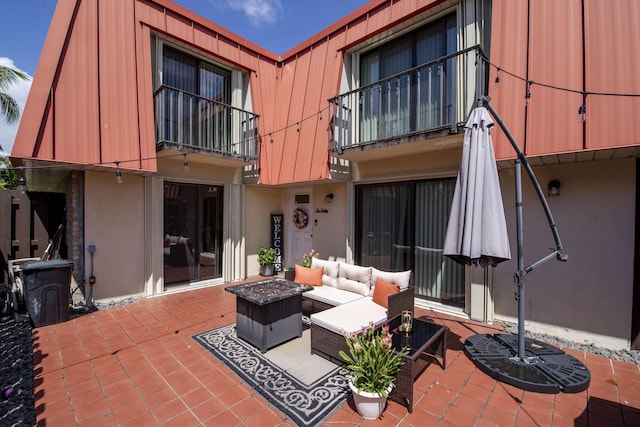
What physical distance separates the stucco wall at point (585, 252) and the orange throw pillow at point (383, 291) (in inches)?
82.1

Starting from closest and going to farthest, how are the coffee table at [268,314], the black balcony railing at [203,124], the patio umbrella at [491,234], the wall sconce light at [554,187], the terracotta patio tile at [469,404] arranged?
the terracotta patio tile at [469,404] < the patio umbrella at [491,234] < the coffee table at [268,314] < the wall sconce light at [554,187] < the black balcony railing at [203,124]

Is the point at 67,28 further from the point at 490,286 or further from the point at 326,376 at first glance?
the point at 490,286

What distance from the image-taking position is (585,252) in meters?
4.22

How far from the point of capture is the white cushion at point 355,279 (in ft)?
16.7

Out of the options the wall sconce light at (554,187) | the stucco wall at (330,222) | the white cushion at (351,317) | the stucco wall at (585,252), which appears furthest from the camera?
the stucco wall at (330,222)

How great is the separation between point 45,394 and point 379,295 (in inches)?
162

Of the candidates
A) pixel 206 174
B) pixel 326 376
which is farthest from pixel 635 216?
pixel 206 174

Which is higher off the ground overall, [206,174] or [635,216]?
[206,174]

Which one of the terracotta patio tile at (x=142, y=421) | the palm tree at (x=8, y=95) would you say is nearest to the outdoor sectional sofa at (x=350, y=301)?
the terracotta patio tile at (x=142, y=421)

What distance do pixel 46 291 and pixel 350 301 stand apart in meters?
4.95

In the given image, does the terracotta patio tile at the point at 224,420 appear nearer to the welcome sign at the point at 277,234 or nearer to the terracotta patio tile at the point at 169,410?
the terracotta patio tile at the point at 169,410

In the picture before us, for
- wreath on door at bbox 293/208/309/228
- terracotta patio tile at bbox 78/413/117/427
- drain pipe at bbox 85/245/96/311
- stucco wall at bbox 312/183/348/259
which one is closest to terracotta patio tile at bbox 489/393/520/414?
terracotta patio tile at bbox 78/413/117/427

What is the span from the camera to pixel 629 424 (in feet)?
8.61

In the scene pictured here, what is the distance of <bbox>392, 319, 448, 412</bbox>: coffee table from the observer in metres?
2.70
